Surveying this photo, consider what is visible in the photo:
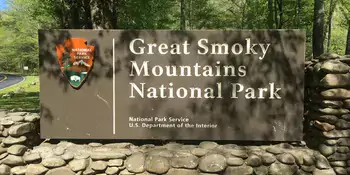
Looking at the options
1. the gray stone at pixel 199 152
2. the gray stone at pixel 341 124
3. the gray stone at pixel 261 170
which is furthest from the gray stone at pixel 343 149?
the gray stone at pixel 199 152

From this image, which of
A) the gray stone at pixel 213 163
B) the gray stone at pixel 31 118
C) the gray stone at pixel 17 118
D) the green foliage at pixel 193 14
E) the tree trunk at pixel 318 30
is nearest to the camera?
the gray stone at pixel 213 163

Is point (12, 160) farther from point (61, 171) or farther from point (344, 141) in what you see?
point (344, 141)

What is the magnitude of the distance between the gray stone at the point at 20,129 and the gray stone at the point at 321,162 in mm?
3986

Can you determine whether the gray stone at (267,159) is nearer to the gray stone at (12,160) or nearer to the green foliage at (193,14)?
the gray stone at (12,160)

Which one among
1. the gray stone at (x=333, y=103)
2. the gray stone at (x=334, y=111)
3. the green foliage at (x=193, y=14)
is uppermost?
the green foliage at (x=193, y=14)

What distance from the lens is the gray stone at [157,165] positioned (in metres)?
4.18

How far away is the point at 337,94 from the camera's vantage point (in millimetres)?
4215

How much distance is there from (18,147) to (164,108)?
2031mm

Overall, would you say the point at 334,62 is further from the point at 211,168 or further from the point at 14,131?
the point at 14,131

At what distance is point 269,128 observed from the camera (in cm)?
455

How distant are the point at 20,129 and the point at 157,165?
193cm

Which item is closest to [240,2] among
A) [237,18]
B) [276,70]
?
[237,18]

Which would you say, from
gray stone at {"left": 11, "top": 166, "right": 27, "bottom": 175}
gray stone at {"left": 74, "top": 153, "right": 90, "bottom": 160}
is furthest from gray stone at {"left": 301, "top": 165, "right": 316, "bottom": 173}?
gray stone at {"left": 11, "top": 166, "right": 27, "bottom": 175}

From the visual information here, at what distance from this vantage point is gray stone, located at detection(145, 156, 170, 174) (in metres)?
4.18
